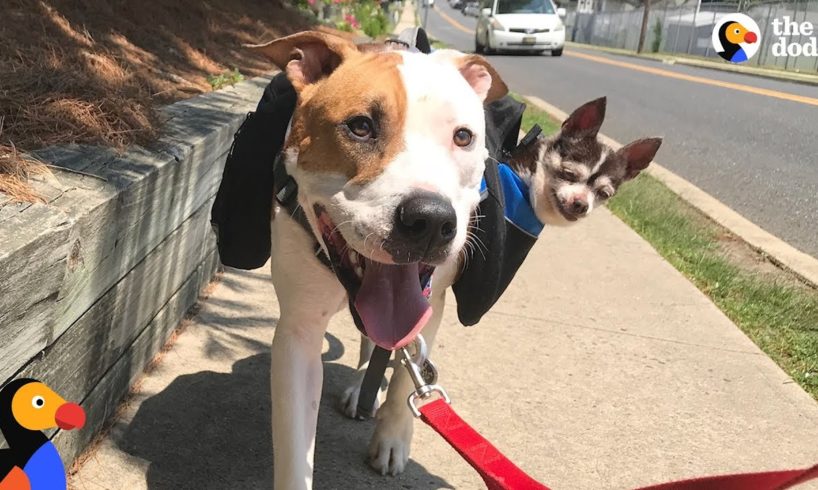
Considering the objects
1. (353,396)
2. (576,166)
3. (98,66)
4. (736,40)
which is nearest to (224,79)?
(98,66)

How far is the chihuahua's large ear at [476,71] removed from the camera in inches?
109

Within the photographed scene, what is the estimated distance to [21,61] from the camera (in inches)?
150

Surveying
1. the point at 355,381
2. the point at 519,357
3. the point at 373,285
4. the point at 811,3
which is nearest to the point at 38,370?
the point at 373,285

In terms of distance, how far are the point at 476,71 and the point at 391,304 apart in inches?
33.8

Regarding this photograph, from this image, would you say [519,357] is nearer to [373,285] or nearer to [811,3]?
[373,285]

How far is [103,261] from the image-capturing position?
2.77 meters

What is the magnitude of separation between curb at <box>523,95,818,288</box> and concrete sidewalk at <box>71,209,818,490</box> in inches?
38.5

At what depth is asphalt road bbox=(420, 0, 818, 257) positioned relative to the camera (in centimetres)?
820

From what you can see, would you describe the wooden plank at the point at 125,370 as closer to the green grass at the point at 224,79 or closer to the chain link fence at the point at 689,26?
the green grass at the point at 224,79

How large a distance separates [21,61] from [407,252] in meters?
2.47

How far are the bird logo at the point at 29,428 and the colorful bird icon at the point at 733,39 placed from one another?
3408cm

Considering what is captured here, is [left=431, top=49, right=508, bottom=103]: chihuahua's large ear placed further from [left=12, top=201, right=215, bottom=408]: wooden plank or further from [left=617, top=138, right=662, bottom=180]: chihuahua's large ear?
[left=12, top=201, right=215, bottom=408]: wooden plank

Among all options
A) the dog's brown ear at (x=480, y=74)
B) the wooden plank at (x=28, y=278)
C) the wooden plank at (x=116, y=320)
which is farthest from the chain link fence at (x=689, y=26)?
the wooden plank at (x=28, y=278)

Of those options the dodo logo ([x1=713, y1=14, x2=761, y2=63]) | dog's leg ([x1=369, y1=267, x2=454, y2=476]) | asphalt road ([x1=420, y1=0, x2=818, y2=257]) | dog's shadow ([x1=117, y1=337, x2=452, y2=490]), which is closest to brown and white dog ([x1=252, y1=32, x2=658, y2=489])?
dog's leg ([x1=369, y1=267, x2=454, y2=476])
